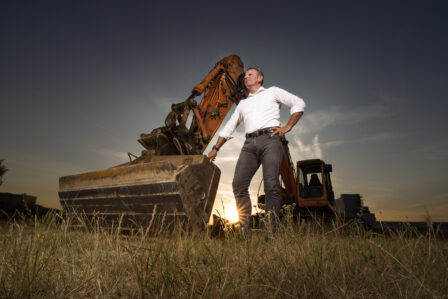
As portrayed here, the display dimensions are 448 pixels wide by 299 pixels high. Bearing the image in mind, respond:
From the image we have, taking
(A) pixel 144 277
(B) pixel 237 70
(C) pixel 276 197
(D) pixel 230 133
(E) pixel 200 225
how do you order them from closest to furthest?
(A) pixel 144 277, (E) pixel 200 225, (C) pixel 276 197, (D) pixel 230 133, (B) pixel 237 70

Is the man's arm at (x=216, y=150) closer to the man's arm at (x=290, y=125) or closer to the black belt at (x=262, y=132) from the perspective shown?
the black belt at (x=262, y=132)

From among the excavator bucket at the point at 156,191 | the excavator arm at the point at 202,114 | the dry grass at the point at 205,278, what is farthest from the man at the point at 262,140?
the dry grass at the point at 205,278

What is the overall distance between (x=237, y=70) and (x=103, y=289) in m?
4.94

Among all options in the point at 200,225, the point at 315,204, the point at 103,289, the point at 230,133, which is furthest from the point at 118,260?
the point at 315,204

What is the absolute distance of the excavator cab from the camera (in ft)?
22.7

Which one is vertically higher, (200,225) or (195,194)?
(195,194)

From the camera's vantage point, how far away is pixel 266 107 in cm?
300

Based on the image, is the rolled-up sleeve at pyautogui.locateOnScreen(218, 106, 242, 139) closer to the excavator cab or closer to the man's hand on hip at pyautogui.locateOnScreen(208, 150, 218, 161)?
the man's hand on hip at pyautogui.locateOnScreen(208, 150, 218, 161)

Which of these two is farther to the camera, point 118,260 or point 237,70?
point 237,70

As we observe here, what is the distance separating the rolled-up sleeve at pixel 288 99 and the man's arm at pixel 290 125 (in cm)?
8

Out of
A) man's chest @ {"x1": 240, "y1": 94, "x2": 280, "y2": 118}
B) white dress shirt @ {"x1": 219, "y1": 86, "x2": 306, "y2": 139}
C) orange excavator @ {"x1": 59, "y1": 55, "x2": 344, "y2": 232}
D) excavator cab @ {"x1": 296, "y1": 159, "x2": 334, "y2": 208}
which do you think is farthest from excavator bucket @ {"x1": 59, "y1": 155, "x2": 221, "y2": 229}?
excavator cab @ {"x1": 296, "y1": 159, "x2": 334, "y2": 208}

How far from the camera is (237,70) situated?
5344mm

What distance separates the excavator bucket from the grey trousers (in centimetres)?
30

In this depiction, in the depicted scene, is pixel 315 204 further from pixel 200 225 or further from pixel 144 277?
pixel 144 277
